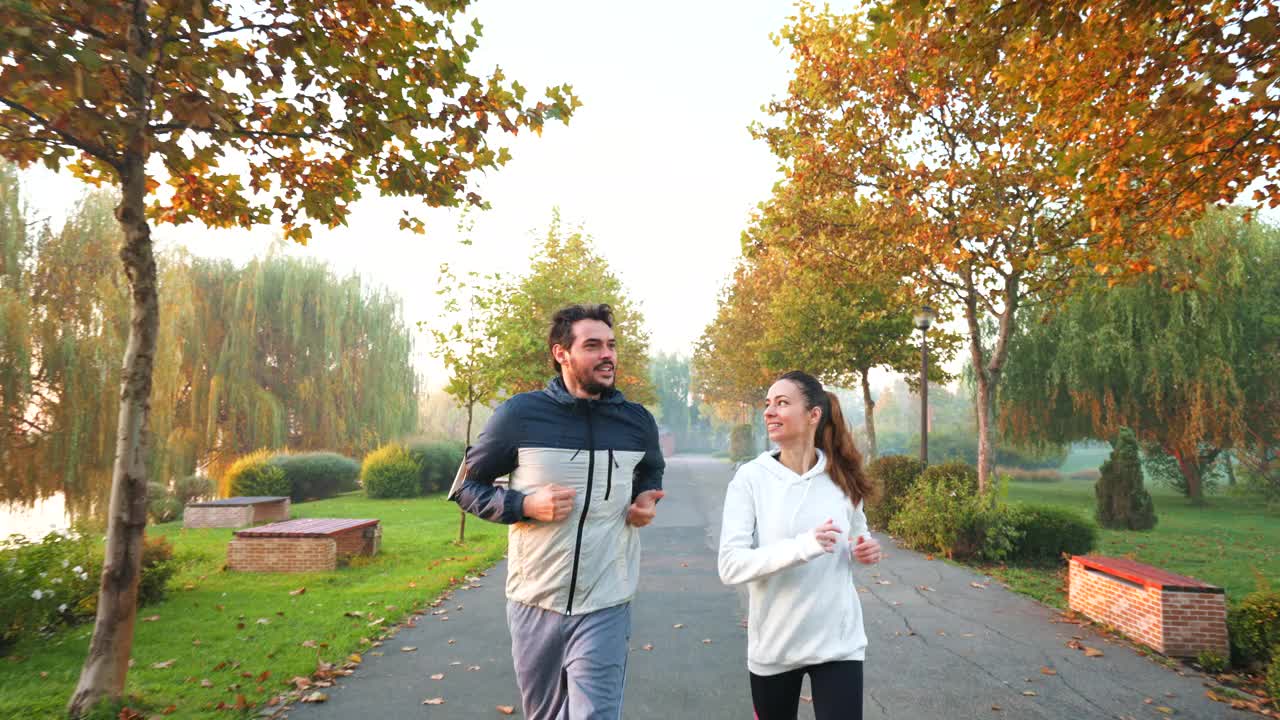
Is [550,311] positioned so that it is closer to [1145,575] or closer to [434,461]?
[434,461]

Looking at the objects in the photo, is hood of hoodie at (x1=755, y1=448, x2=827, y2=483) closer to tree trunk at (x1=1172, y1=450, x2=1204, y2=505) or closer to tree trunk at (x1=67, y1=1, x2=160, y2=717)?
tree trunk at (x1=67, y1=1, x2=160, y2=717)

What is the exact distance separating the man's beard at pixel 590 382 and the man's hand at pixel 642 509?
19.6 inches

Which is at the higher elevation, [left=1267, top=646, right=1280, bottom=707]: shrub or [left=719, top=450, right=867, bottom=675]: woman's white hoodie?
[left=719, top=450, right=867, bottom=675]: woman's white hoodie

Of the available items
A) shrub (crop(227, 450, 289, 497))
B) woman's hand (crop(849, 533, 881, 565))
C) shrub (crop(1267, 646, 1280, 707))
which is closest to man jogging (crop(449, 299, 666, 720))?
woman's hand (crop(849, 533, 881, 565))

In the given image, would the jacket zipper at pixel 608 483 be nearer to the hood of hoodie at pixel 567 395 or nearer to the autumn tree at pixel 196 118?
the hood of hoodie at pixel 567 395

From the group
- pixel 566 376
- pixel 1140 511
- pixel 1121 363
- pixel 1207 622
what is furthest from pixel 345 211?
pixel 1121 363

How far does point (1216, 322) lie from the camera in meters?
20.8

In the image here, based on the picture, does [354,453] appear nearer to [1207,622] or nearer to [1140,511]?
[1140,511]

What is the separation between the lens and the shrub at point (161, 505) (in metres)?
19.2

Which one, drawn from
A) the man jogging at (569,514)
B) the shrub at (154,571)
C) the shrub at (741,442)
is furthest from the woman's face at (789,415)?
the shrub at (741,442)

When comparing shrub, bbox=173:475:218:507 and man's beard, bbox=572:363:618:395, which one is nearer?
man's beard, bbox=572:363:618:395

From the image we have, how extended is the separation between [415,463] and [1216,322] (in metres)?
24.6

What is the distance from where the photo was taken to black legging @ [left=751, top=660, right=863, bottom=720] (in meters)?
2.90

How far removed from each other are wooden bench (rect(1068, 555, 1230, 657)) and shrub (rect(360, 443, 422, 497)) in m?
21.0
